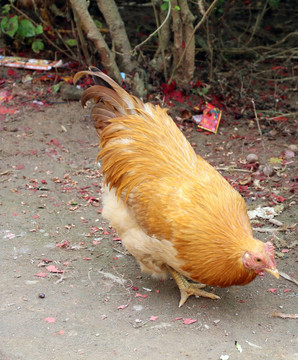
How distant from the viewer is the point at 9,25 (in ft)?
26.2

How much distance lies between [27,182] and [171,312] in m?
2.71

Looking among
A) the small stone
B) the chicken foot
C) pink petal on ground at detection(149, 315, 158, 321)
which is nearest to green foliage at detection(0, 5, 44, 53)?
the small stone

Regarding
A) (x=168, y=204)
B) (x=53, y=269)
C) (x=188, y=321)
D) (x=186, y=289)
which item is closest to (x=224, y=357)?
(x=188, y=321)

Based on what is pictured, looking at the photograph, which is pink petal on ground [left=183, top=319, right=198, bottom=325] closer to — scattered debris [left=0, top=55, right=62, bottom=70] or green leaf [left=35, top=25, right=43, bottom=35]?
scattered debris [left=0, top=55, right=62, bottom=70]

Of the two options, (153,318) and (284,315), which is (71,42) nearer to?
(153,318)

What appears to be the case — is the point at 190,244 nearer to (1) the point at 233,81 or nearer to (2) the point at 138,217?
(2) the point at 138,217

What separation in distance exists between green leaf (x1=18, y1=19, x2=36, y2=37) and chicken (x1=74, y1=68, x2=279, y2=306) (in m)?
3.59

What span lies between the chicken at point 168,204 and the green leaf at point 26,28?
11.8 feet

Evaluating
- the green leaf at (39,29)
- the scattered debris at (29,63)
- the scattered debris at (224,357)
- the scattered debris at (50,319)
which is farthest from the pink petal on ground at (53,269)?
the green leaf at (39,29)

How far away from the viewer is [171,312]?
167 inches

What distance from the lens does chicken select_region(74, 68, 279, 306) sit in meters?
3.88

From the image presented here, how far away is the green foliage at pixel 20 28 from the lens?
7863mm

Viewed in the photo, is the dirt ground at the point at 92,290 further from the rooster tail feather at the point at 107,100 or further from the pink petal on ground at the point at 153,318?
the rooster tail feather at the point at 107,100

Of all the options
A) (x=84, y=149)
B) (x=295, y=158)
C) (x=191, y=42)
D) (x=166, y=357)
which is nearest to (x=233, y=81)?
(x=191, y=42)
